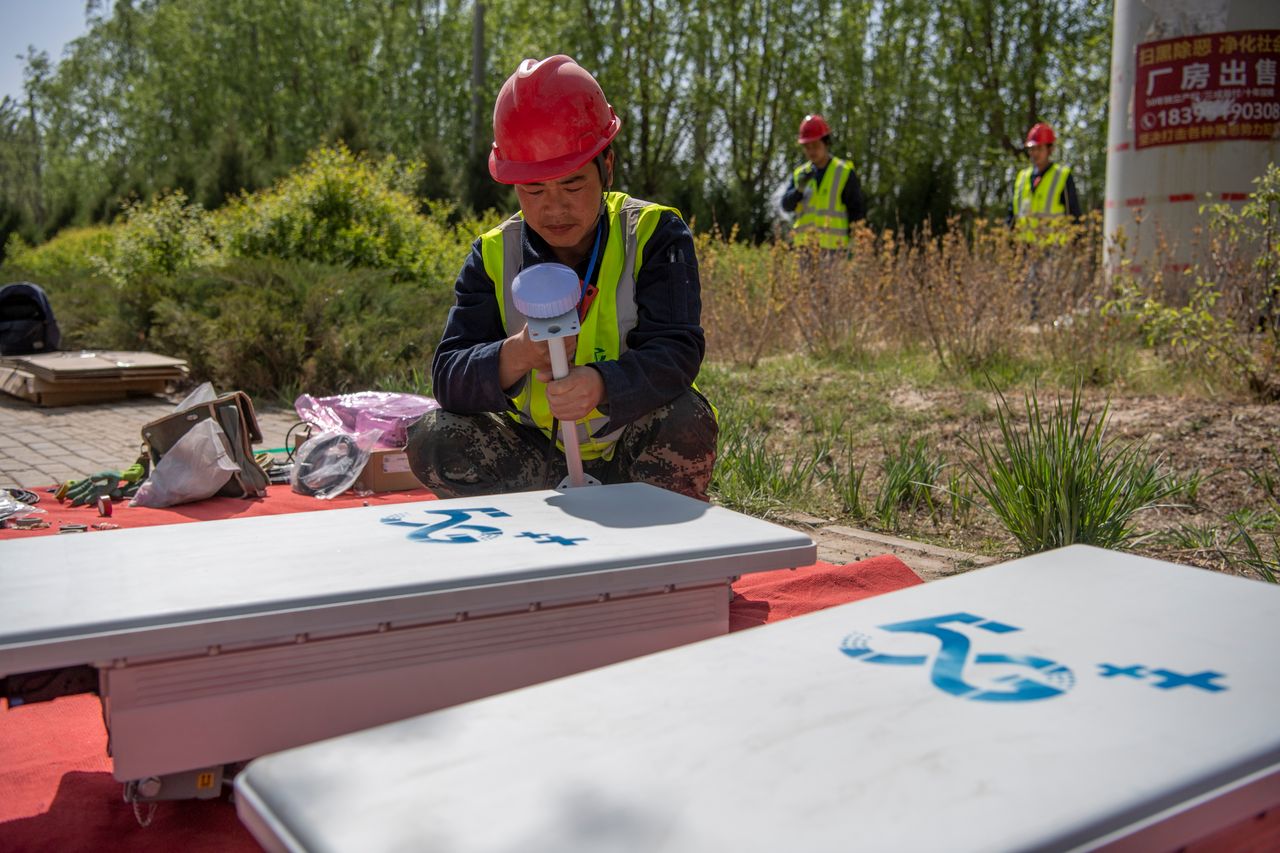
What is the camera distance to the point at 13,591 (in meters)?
1.72

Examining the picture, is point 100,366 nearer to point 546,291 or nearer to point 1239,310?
point 546,291

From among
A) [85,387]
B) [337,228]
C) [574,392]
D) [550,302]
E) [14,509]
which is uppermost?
[337,228]

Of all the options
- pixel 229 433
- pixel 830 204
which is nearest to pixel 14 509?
pixel 229 433

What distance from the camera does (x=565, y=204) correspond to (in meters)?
2.92

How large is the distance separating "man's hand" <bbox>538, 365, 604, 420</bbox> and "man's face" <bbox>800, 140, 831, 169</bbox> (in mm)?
7839

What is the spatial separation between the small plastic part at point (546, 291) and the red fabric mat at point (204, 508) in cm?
191

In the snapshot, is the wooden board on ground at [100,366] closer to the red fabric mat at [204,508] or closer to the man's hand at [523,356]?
the red fabric mat at [204,508]

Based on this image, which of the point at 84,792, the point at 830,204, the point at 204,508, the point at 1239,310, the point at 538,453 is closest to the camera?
the point at 84,792

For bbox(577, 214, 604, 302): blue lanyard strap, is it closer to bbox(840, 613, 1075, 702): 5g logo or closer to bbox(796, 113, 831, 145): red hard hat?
bbox(840, 613, 1075, 702): 5g logo

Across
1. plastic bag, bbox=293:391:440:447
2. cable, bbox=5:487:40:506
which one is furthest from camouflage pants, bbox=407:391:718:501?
cable, bbox=5:487:40:506

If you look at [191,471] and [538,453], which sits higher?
[538,453]

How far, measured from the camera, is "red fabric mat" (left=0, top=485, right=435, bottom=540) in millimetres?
4340

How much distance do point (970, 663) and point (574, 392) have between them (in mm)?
1425

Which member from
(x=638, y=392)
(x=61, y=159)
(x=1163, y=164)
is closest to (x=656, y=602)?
(x=638, y=392)
